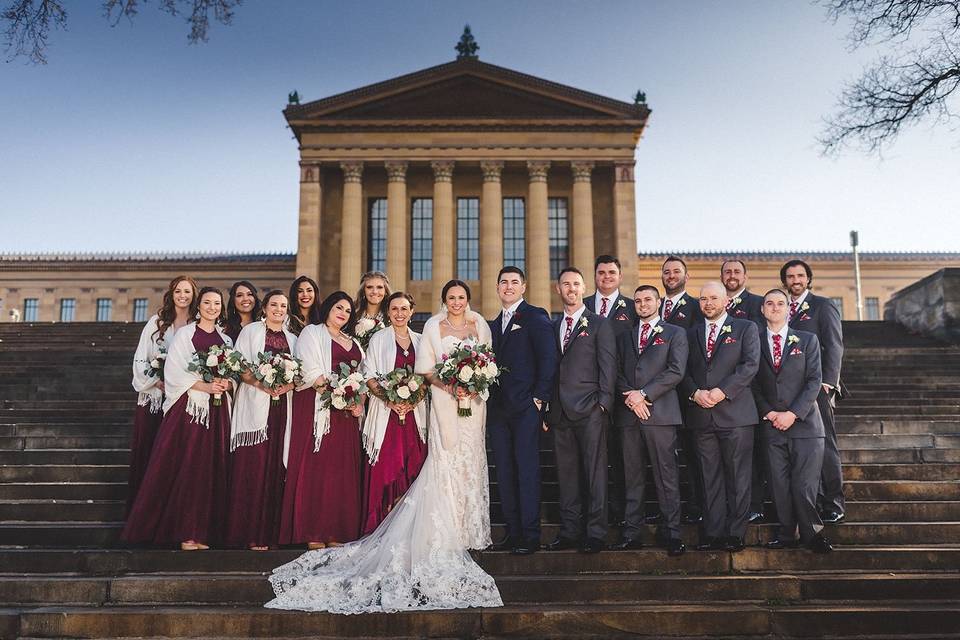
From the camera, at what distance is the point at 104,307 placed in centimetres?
5184

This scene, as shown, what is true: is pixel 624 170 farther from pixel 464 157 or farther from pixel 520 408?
pixel 520 408

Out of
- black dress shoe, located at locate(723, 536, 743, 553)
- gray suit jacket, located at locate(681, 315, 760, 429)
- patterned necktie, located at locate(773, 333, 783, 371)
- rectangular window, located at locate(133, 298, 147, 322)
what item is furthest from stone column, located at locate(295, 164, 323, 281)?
black dress shoe, located at locate(723, 536, 743, 553)

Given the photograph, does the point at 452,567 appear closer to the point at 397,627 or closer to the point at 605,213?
the point at 397,627

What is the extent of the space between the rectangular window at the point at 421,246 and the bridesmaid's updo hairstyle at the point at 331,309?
27977 mm

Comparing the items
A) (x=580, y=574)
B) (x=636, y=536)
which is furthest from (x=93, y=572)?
(x=636, y=536)

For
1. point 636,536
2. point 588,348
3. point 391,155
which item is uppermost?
point 391,155

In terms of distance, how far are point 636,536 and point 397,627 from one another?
2247 mm

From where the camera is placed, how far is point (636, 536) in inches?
253

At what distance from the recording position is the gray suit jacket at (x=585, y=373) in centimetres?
661

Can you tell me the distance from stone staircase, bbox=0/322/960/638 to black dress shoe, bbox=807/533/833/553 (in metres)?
0.07

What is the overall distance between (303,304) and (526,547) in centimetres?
329

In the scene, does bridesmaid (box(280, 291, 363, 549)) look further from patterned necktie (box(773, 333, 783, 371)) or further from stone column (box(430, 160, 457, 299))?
stone column (box(430, 160, 457, 299))

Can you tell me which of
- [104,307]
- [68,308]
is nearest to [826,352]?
[104,307]

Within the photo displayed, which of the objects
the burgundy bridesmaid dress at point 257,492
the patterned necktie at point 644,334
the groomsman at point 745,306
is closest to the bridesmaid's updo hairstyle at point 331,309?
the burgundy bridesmaid dress at point 257,492
